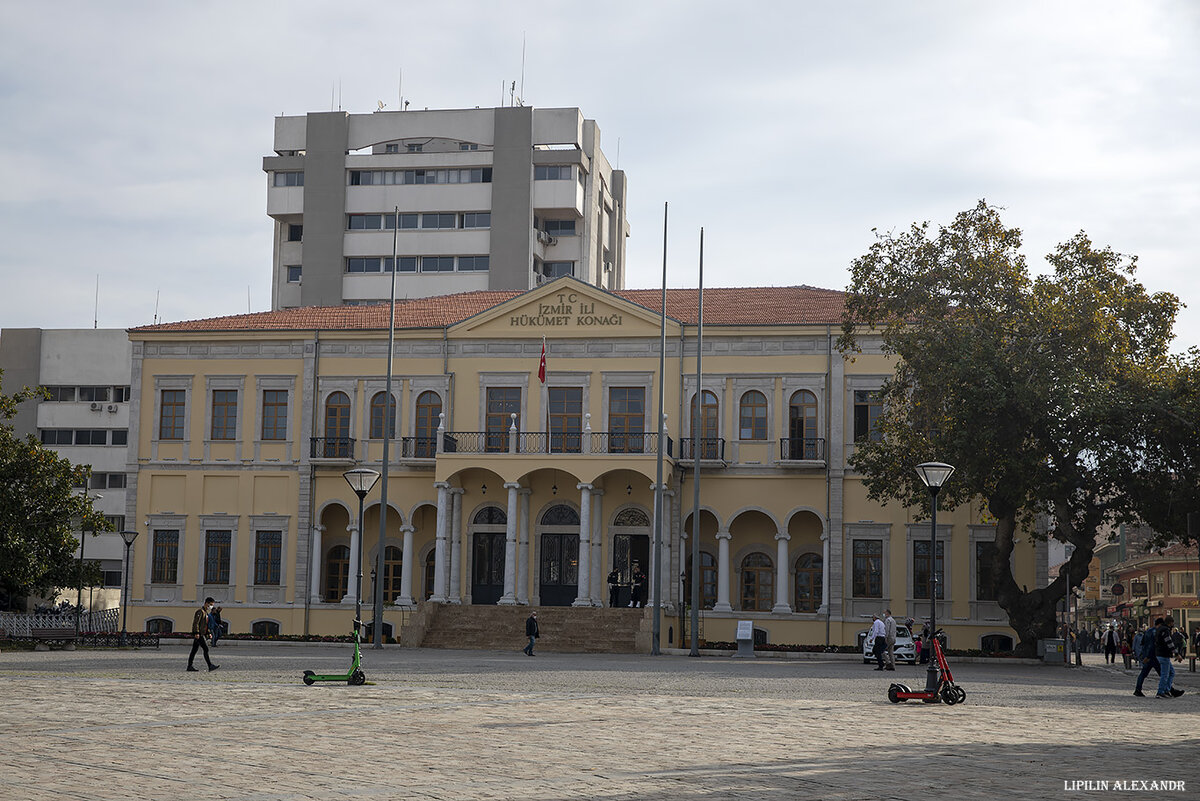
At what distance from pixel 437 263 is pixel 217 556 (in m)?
29.4

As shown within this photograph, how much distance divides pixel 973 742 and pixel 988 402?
19.3 m

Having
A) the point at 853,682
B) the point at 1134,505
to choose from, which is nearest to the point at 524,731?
the point at 853,682

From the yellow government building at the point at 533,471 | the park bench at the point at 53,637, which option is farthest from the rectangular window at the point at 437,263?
the park bench at the point at 53,637

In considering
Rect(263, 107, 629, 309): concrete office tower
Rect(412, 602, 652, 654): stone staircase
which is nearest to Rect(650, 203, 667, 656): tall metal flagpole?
Rect(412, 602, 652, 654): stone staircase

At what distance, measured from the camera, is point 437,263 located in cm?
7200

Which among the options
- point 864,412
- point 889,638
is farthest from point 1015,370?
point 864,412

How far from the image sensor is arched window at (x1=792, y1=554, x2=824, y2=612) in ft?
143

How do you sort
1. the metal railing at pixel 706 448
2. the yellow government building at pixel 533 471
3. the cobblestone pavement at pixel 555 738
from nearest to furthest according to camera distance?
the cobblestone pavement at pixel 555 738
the yellow government building at pixel 533 471
the metal railing at pixel 706 448

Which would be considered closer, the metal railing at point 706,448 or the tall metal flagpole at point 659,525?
the tall metal flagpole at point 659,525

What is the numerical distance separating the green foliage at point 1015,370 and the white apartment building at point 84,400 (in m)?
44.1

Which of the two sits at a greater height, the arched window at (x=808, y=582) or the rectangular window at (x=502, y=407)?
the rectangular window at (x=502, y=407)

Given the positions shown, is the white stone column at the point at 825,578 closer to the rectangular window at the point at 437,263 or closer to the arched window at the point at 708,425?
the arched window at the point at 708,425

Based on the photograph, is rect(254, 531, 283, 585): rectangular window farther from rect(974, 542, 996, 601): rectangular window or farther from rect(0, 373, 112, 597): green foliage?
rect(974, 542, 996, 601): rectangular window

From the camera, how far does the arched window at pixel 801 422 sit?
4319cm
